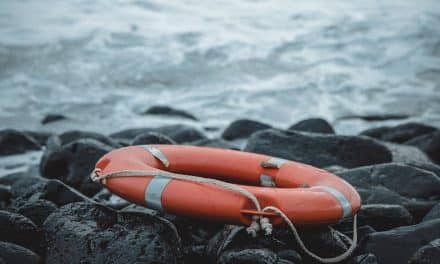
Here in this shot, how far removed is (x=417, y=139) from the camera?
483cm

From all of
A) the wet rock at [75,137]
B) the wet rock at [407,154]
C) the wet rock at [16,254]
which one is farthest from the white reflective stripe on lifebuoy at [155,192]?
the wet rock at [407,154]

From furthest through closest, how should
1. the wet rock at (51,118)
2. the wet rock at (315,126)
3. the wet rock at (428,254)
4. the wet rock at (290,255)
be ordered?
the wet rock at (51,118)
the wet rock at (315,126)
the wet rock at (290,255)
the wet rock at (428,254)

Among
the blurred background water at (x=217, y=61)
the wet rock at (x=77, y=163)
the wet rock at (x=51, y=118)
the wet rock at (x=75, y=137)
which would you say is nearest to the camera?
the wet rock at (x=77, y=163)

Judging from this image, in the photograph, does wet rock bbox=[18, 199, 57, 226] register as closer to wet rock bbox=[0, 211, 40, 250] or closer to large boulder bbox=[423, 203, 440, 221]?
wet rock bbox=[0, 211, 40, 250]

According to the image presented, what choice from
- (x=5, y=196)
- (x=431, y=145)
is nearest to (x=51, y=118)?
(x=5, y=196)

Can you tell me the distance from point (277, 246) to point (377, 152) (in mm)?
1782

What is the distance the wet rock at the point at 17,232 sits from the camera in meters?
2.54

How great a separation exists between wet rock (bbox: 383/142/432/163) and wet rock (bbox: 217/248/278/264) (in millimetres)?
2184

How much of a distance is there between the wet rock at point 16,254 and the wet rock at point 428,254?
5.04ft

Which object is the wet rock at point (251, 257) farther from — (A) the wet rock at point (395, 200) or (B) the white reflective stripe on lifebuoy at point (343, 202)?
(A) the wet rock at point (395, 200)

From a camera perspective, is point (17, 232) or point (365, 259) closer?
point (365, 259)

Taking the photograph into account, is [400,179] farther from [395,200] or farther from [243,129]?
[243,129]

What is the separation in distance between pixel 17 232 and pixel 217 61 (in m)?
6.35

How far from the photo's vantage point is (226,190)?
2414mm
